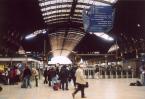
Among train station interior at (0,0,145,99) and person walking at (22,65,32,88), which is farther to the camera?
person walking at (22,65,32,88)

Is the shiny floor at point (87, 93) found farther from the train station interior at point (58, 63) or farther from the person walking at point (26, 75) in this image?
the person walking at point (26, 75)

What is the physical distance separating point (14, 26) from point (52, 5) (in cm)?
510

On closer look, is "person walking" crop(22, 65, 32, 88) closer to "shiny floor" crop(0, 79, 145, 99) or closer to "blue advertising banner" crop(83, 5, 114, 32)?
"shiny floor" crop(0, 79, 145, 99)

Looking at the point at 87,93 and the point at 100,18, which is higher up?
the point at 100,18

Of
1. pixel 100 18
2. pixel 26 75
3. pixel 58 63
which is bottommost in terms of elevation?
pixel 26 75

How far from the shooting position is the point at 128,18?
37.8m

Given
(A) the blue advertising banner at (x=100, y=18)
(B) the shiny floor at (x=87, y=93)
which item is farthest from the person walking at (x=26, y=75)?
(A) the blue advertising banner at (x=100, y=18)

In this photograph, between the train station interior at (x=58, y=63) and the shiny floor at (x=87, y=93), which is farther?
the train station interior at (x=58, y=63)

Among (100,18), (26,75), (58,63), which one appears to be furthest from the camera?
(58,63)

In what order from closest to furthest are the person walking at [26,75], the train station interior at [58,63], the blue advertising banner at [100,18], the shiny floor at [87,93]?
the blue advertising banner at [100,18] < the shiny floor at [87,93] < the train station interior at [58,63] < the person walking at [26,75]

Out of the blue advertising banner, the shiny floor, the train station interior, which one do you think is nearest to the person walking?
the train station interior

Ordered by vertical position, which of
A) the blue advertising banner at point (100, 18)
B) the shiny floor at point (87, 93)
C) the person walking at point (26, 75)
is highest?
the blue advertising banner at point (100, 18)

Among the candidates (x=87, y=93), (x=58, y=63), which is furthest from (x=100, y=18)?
(x=58, y=63)

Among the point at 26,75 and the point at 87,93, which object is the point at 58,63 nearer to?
the point at 26,75
